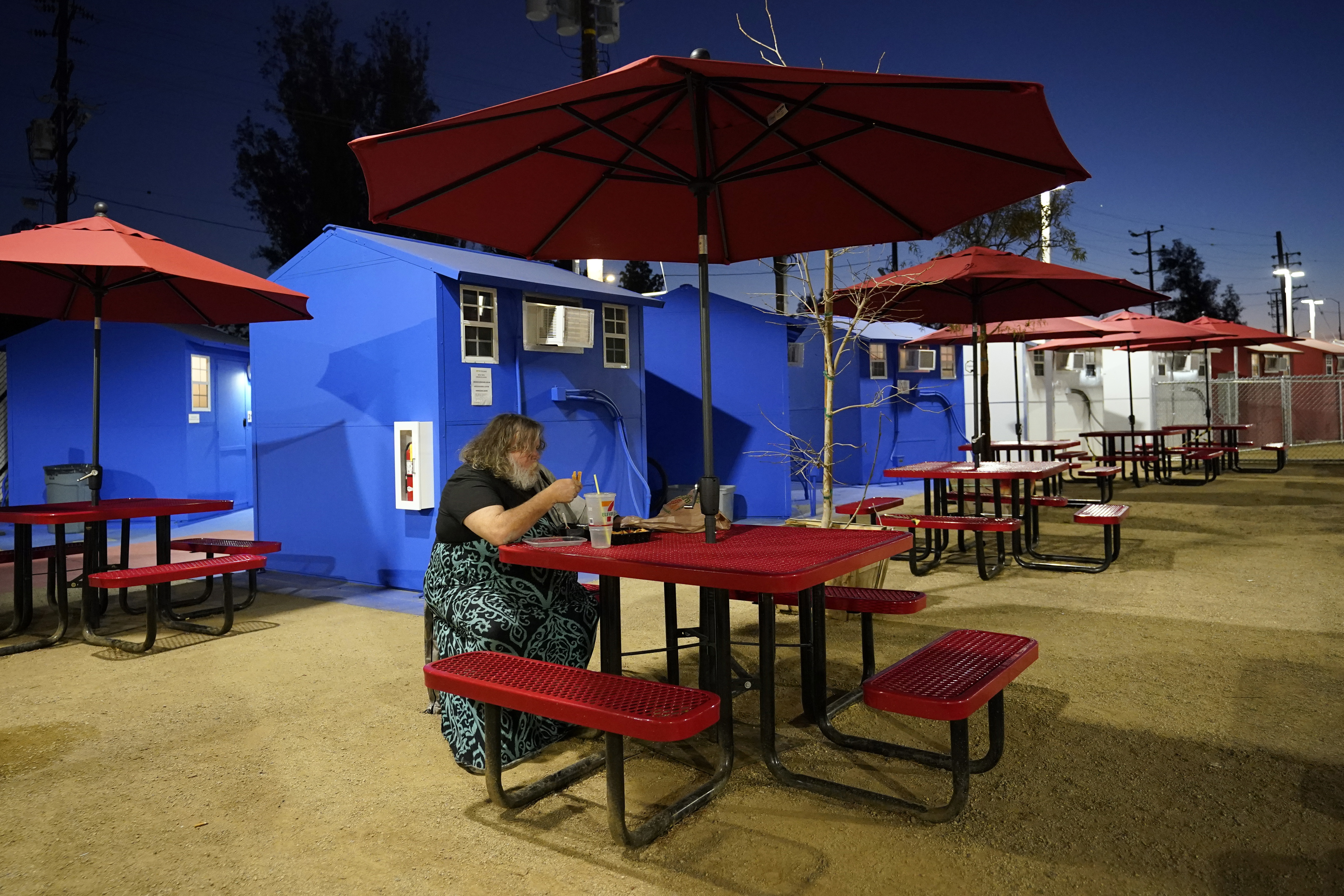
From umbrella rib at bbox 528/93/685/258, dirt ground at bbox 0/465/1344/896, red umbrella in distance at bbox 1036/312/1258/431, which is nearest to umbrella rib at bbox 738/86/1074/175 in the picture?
umbrella rib at bbox 528/93/685/258

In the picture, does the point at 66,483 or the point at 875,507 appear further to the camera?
the point at 66,483

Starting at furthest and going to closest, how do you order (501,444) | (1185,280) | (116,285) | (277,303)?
(1185,280)
(277,303)
(116,285)
(501,444)

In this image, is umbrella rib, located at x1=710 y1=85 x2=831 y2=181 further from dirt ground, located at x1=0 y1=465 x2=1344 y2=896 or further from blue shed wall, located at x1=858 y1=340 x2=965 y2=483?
blue shed wall, located at x1=858 y1=340 x2=965 y2=483

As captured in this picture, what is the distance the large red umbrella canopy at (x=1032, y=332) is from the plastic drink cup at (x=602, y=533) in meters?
8.53

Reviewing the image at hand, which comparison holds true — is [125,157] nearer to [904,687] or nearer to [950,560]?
[950,560]

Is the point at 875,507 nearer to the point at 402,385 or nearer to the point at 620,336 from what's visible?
the point at 620,336

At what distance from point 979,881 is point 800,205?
273 centimetres

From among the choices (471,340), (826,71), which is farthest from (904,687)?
(471,340)

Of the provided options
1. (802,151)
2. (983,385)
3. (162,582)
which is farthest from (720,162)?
(983,385)

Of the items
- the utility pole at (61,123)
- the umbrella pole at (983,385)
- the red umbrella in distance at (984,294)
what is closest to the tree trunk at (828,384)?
the red umbrella in distance at (984,294)

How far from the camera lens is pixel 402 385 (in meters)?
6.81

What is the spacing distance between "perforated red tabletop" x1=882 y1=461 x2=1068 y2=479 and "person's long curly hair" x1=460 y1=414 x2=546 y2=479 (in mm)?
3521

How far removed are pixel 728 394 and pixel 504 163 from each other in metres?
7.88

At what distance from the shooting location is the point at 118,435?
470 inches
